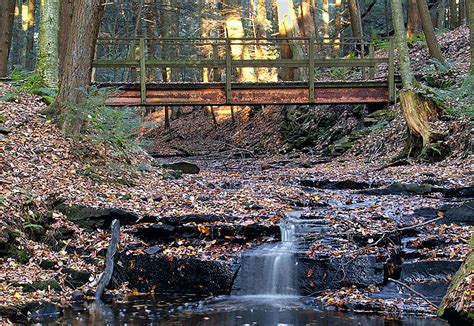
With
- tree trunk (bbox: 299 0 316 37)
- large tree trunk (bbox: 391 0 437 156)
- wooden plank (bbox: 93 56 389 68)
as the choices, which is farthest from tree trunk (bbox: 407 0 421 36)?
large tree trunk (bbox: 391 0 437 156)

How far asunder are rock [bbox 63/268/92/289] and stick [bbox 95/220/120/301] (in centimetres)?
21

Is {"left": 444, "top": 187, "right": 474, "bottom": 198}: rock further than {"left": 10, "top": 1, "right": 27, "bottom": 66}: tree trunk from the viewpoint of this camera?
No

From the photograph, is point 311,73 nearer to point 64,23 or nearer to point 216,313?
point 64,23

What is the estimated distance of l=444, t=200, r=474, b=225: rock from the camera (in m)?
9.16

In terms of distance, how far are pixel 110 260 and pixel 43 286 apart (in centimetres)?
114

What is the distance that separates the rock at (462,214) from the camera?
916cm

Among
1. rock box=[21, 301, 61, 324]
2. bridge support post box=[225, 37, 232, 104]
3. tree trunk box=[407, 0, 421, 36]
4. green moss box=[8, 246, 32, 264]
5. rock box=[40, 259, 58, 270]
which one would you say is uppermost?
tree trunk box=[407, 0, 421, 36]

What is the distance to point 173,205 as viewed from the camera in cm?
1079

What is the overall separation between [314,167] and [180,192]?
21.2 feet

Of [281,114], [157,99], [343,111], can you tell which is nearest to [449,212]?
[157,99]

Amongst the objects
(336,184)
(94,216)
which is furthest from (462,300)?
(336,184)

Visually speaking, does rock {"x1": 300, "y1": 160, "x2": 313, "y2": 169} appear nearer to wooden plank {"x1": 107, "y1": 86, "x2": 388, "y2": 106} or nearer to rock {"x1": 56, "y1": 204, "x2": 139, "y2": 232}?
wooden plank {"x1": 107, "y1": 86, "x2": 388, "y2": 106}

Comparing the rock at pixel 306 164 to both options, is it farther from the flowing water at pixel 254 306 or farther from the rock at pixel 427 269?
the rock at pixel 427 269

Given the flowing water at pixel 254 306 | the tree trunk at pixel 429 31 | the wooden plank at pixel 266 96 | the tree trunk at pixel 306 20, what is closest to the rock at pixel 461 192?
the flowing water at pixel 254 306
